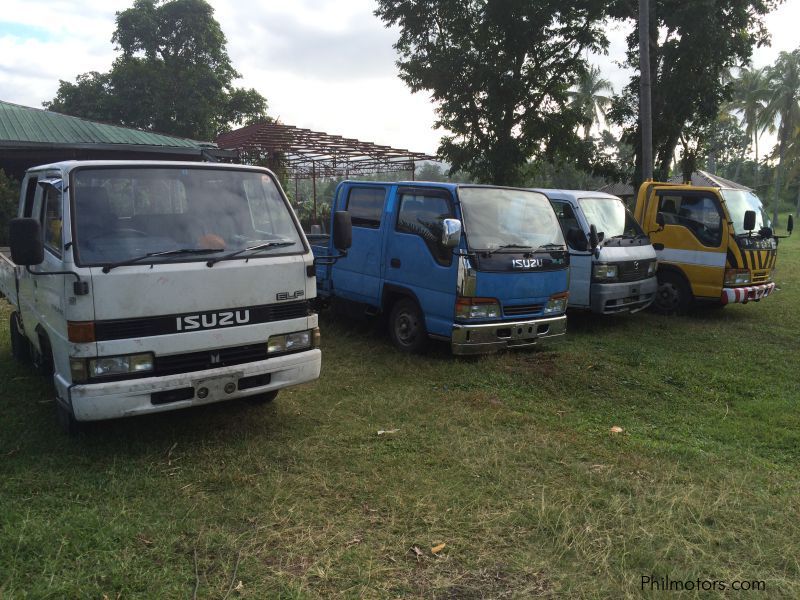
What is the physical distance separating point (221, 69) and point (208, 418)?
3223cm

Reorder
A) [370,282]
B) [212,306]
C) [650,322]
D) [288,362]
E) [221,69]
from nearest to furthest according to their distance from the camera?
[212,306], [288,362], [370,282], [650,322], [221,69]

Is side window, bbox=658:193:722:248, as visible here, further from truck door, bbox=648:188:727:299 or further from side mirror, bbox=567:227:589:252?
side mirror, bbox=567:227:589:252

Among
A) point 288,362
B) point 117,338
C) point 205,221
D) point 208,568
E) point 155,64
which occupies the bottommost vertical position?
point 208,568

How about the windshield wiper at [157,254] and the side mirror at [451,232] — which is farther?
the side mirror at [451,232]

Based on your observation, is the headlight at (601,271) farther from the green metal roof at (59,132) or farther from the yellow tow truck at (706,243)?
the green metal roof at (59,132)

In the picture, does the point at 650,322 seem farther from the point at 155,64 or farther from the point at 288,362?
the point at 155,64

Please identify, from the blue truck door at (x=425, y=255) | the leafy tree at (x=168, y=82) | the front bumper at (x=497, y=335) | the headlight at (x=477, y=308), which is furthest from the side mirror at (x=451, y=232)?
the leafy tree at (x=168, y=82)

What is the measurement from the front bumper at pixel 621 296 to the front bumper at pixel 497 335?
1818 millimetres

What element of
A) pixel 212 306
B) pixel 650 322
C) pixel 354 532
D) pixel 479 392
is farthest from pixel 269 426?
pixel 650 322

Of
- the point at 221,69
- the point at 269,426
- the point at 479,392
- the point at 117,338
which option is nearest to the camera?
the point at 117,338

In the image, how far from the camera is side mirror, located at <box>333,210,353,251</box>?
16.1ft

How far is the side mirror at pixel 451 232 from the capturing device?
5.85 meters

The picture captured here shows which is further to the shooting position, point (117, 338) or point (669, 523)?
point (117, 338)

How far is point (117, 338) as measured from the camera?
Result: 147 inches
